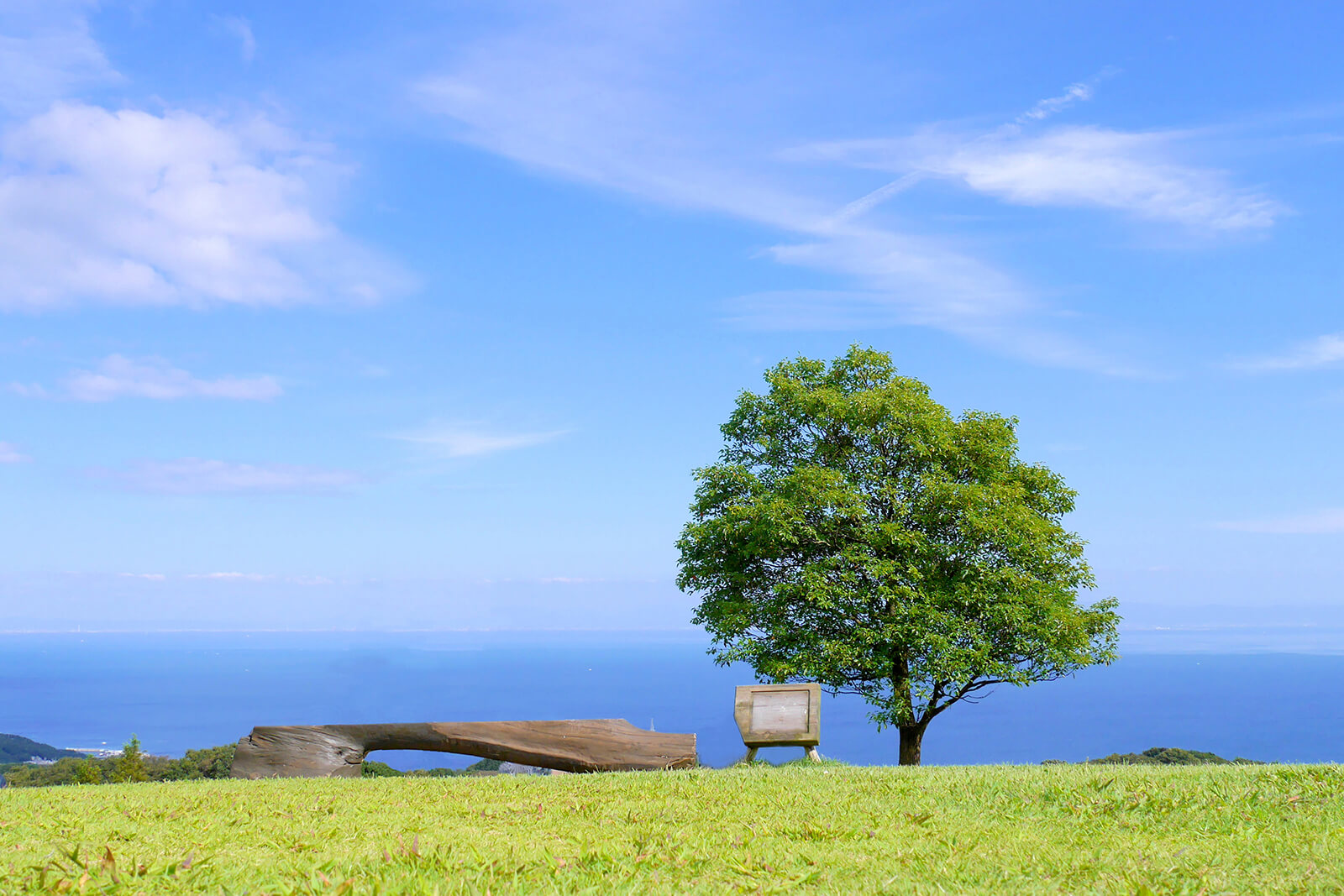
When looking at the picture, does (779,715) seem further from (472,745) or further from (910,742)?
(910,742)

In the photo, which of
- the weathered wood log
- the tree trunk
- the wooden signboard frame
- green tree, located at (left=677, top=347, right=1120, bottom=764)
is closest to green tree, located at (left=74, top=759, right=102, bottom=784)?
the weathered wood log

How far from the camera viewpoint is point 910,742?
1942cm

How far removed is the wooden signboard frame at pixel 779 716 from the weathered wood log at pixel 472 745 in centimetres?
90

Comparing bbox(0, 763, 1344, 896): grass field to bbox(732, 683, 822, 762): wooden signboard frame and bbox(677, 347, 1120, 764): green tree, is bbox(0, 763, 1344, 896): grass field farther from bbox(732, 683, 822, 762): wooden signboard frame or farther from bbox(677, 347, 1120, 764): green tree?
bbox(677, 347, 1120, 764): green tree

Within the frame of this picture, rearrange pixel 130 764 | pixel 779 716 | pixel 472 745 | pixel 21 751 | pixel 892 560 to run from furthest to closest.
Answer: pixel 21 751 → pixel 130 764 → pixel 892 560 → pixel 472 745 → pixel 779 716

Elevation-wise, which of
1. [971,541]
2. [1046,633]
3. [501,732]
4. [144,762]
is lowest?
[144,762]

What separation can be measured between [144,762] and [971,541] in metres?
31.6

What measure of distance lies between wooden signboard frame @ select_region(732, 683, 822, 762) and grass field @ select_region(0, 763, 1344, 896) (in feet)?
12.7

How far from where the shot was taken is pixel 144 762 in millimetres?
32656

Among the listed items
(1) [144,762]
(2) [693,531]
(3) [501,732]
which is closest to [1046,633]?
(2) [693,531]

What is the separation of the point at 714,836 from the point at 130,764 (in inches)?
1235

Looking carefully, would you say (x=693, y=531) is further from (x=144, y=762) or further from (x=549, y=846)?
(x=144, y=762)

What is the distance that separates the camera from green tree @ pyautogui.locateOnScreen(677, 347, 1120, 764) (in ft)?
58.7

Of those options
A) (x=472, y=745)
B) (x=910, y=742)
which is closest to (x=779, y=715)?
(x=472, y=745)
